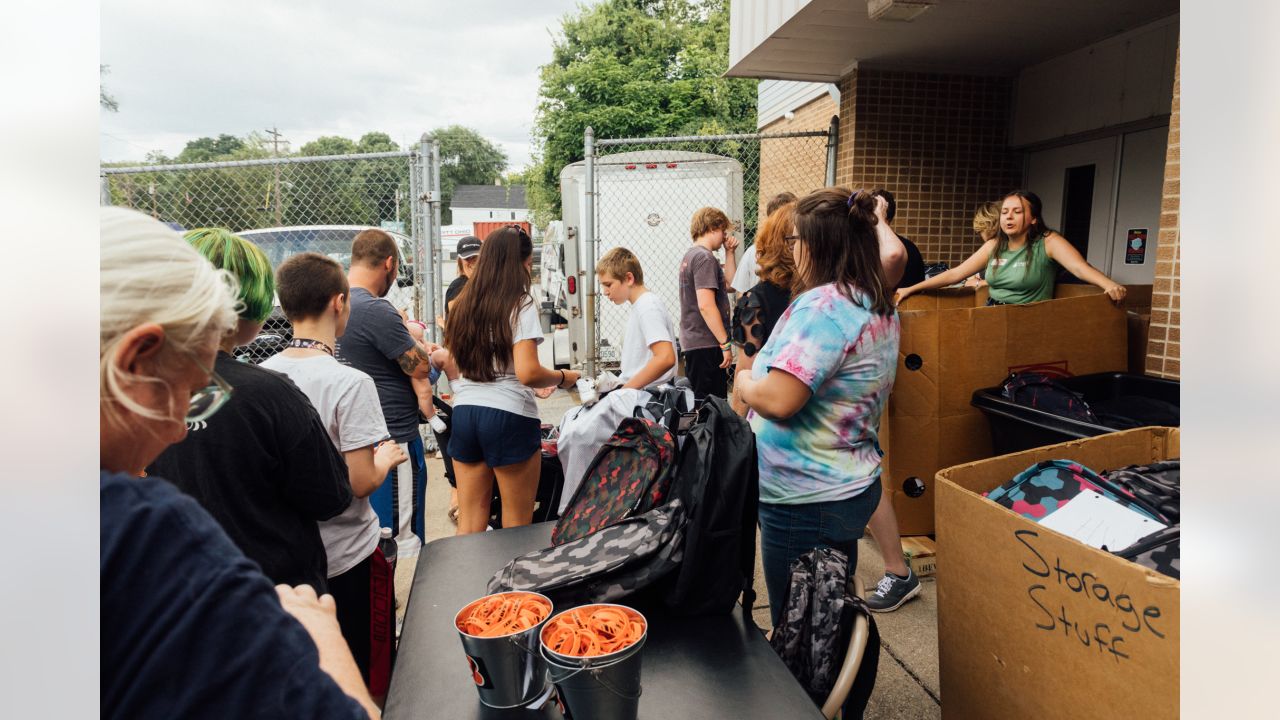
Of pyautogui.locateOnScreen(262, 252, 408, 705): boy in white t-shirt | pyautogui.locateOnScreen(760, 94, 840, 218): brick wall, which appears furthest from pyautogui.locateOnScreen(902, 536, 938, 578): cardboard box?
pyautogui.locateOnScreen(760, 94, 840, 218): brick wall

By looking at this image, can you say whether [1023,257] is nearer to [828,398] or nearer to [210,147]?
[828,398]

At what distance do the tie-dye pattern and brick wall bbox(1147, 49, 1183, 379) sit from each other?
4.56ft

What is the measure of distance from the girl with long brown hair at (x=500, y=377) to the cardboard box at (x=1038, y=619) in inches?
68.4

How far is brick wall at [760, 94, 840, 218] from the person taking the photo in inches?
372

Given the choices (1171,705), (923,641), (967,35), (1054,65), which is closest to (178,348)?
(1171,705)

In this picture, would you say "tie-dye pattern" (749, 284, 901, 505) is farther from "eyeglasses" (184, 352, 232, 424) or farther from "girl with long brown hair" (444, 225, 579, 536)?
"eyeglasses" (184, 352, 232, 424)

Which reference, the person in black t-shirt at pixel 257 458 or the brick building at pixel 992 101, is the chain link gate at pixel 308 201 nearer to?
the person in black t-shirt at pixel 257 458

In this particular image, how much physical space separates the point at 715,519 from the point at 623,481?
1.01ft

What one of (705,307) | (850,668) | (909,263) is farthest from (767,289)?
(850,668)

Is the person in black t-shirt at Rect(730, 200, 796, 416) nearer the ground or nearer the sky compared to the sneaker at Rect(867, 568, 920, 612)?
nearer the sky
